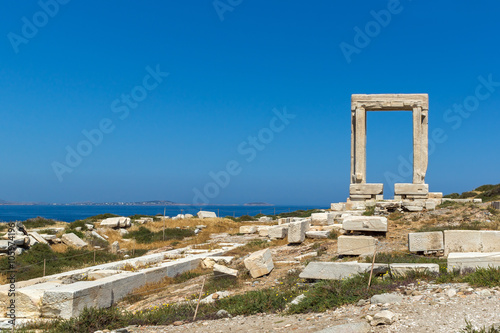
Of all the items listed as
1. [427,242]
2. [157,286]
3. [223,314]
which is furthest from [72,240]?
[427,242]

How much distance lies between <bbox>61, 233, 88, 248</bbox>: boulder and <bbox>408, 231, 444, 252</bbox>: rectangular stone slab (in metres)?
13.4

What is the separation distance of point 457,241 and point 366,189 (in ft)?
45.8

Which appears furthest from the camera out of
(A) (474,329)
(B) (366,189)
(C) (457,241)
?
(B) (366,189)

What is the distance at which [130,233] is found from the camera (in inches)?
912

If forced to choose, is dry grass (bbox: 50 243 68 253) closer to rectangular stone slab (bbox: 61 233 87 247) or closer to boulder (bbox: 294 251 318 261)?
rectangular stone slab (bbox: 61 233 87 247)

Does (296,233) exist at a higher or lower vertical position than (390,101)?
lower

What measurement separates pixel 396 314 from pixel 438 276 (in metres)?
2.44

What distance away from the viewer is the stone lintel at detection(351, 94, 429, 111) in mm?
24500

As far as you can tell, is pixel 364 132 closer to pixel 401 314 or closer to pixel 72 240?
pixel 72 240

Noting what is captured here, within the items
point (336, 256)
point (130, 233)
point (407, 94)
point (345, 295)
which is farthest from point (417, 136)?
point (345, 295)

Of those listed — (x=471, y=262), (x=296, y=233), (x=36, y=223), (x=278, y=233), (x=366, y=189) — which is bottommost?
(x=36, y=223)

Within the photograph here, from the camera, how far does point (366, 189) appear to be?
945 inches

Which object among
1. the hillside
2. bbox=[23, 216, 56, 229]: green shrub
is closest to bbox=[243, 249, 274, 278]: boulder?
bbox=[23, 216, 56, 229]: green shrub

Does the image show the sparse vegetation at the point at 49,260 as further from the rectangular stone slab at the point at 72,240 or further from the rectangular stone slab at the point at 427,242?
the rectangular stone slab at the point at 427,242
